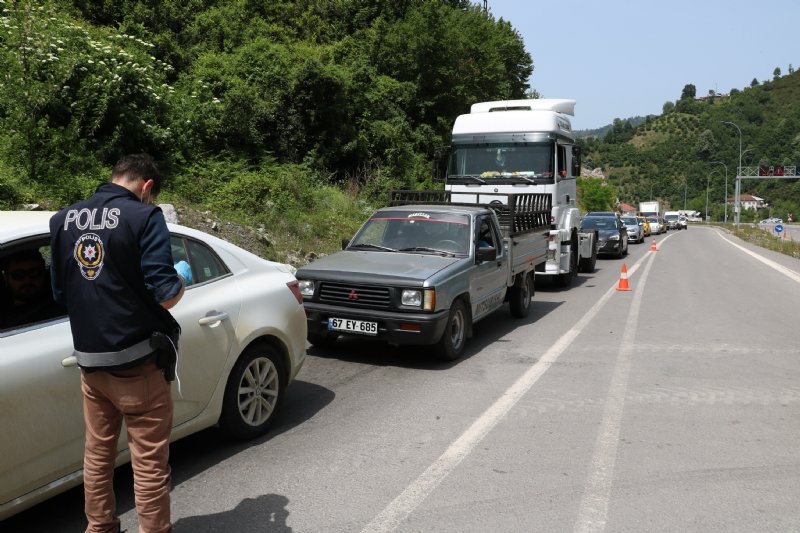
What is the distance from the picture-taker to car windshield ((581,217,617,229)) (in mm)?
24716

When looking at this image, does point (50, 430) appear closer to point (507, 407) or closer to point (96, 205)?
point (96, 205)

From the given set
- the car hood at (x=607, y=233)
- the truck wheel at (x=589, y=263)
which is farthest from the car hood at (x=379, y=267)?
the car hood at (x=607, y=233)

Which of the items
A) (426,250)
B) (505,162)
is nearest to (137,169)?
(426,250)

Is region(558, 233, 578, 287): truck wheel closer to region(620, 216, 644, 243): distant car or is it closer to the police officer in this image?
the police officer

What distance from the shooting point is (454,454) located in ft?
15.5

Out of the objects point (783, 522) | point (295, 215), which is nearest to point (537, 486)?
point (783, 522)

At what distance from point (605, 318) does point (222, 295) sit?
7.60 meters

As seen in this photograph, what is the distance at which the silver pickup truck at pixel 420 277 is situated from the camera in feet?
23.1

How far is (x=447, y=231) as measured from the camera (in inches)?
336

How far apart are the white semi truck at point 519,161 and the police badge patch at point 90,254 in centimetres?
1070

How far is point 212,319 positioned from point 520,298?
663cm

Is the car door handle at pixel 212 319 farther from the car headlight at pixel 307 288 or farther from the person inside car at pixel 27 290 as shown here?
the car headlight at pixel 307 288

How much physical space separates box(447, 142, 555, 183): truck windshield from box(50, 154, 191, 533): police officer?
36.1 feet

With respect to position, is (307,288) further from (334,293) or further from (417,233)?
(417,233)
